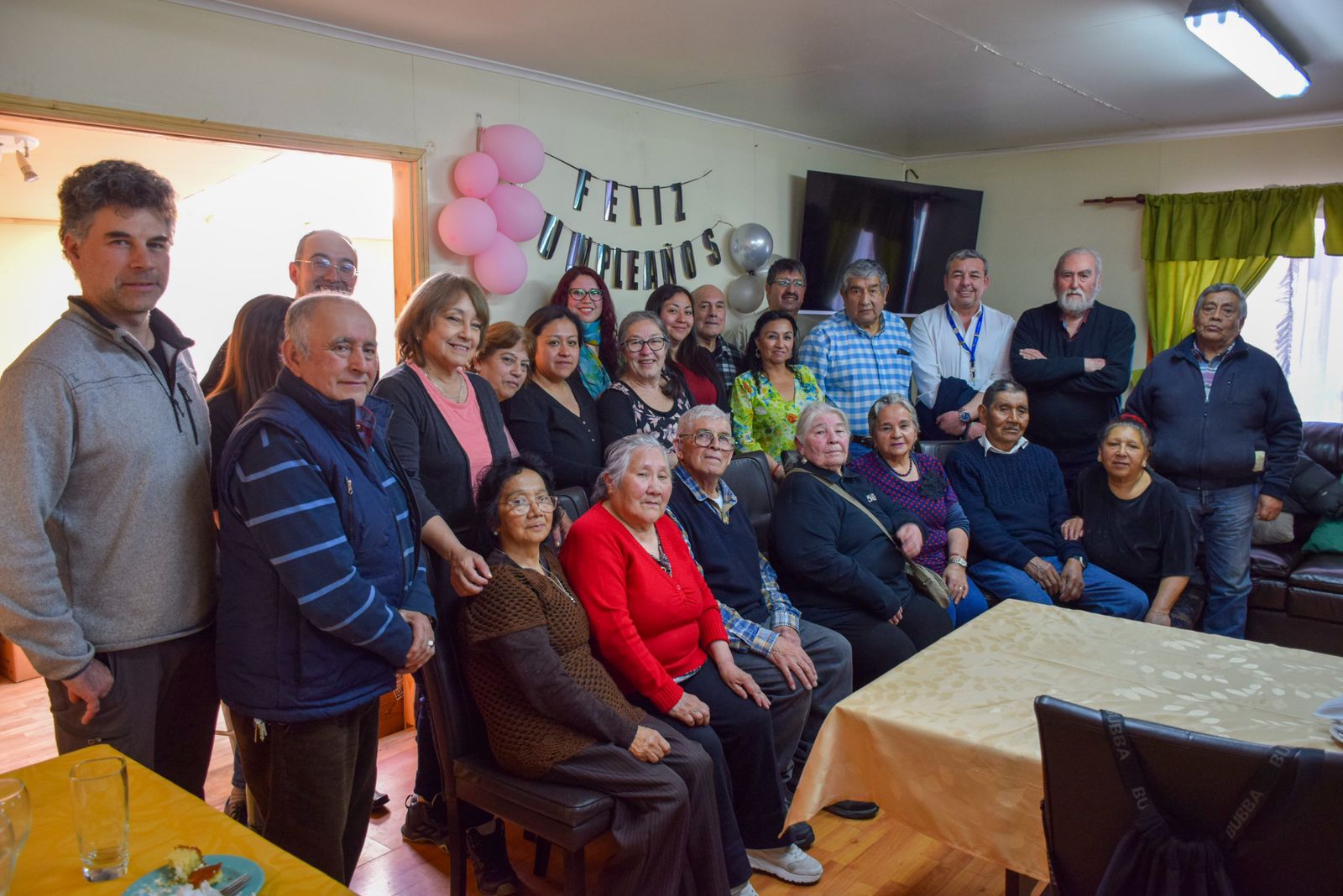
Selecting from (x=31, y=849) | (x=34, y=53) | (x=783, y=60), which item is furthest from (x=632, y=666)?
(x=783, y=60)

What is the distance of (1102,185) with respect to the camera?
6.09m

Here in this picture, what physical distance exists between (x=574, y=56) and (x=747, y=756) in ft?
9.67

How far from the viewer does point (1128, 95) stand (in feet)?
15.9

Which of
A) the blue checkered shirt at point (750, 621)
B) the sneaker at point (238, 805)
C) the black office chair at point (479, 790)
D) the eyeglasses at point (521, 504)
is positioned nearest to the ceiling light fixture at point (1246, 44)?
the blue checkered shirt at point (750, 621)

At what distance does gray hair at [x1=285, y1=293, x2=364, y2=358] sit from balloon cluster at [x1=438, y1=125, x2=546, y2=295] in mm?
2172

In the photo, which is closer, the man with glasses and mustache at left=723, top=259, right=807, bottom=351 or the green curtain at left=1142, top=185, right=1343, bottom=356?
the man with glasses and mustache at left=723, top=259, right=807, bottom=351

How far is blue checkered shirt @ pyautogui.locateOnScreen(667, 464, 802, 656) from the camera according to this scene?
275cm

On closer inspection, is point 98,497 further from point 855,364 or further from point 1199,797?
point 855,364

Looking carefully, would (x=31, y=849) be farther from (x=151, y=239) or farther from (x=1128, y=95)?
(x=1128, y=95)

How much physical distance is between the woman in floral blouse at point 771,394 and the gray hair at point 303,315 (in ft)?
7.76

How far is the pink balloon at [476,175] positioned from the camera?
3.91 meters

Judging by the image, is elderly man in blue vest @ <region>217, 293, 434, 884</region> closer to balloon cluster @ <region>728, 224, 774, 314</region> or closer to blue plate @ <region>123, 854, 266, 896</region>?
blue plate @ <region>123, 854, 266, 896</region>

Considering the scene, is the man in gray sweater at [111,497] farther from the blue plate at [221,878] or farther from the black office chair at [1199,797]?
the black office chair at [1199,797]

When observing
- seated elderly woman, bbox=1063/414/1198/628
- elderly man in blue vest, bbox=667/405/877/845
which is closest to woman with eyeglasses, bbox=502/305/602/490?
elderly man in blue vest, bbox=667/405/877/845
